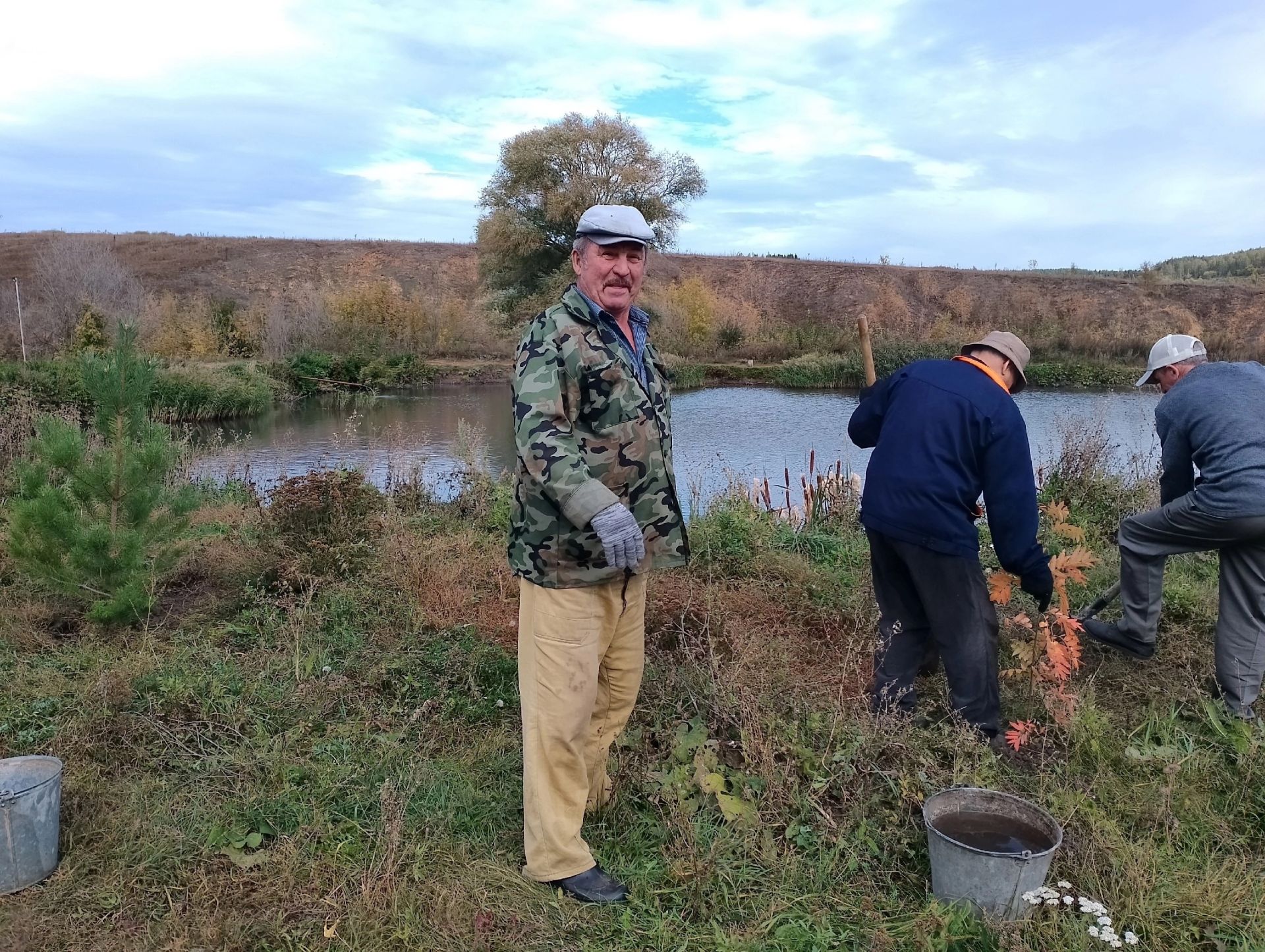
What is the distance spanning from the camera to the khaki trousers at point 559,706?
8.87ft

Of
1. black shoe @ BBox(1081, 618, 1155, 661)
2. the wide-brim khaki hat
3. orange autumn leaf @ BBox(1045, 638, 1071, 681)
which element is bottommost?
black shoe @ BBox(1081, 618, 1155, 661)

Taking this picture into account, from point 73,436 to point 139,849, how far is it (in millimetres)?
2691

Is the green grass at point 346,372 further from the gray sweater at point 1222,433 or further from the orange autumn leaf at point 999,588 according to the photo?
the gray sweater at point 1222,433

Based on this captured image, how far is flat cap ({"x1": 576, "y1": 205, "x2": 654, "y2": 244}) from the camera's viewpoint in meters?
2.66

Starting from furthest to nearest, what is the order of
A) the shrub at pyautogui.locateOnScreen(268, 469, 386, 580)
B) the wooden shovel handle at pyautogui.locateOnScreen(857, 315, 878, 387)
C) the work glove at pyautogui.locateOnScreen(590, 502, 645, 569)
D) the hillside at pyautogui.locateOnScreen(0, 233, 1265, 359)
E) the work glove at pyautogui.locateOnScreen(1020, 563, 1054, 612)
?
the hillside at pyautogui.locateOnScreen(0, 233, 1265, 359), the shrub at pyautogui.locateOnScreen(268, 469, 386, 580), the wooden shovel handle at pyautogui.locateOnScreen(857, 315, 878, 387), the work glove at pyautogui.locateOnScreen(1020, 563, 1054, 612), the work glove at pyautogui.locateOnScreen(590, 502, 645, 569)

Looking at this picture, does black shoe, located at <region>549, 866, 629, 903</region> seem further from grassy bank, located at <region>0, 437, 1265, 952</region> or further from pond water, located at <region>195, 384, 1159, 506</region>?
pond water, located at <region>195, 384, 1159, 506</region>

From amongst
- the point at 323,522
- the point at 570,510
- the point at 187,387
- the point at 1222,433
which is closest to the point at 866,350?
the point at 1222,433

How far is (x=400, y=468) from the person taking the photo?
30.2 ft

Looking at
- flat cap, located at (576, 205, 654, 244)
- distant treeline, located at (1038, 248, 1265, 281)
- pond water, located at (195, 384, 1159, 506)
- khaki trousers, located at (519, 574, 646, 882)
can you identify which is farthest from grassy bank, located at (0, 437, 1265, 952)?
distant treeline, located at (1038, 248, 1265, 281)

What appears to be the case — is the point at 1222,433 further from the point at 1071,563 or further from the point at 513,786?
the point at 513,786

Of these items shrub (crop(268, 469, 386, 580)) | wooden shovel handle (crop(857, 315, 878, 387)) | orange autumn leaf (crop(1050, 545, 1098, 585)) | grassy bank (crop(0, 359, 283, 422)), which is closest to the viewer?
orange autumn leaf (crop(1050, 545, 1098, 585))

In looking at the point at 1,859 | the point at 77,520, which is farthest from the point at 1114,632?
the point at 77,520

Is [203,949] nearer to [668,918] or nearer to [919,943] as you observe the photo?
[668,918]

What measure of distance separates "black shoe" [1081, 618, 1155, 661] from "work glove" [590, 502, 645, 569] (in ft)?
10.4
